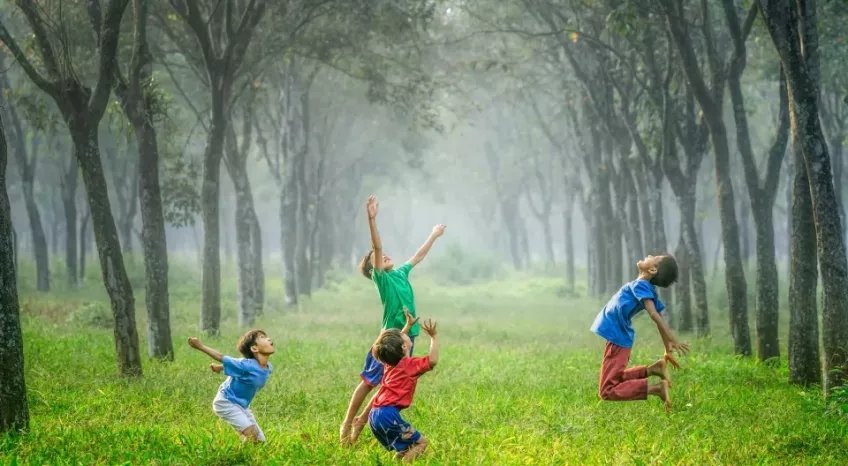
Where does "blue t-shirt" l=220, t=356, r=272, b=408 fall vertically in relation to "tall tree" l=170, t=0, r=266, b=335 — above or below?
below

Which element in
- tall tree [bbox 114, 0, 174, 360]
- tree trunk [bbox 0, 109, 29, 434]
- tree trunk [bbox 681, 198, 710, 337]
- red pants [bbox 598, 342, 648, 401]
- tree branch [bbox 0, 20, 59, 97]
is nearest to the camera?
tree trunk [bbox 0, 109, 29, 434]

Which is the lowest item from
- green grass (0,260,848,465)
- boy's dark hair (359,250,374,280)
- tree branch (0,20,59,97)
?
green grass (0,260,848,465)

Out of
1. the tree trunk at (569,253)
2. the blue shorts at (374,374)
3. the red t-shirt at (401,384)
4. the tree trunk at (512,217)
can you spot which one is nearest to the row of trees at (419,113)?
the tree trunk at (569,253)

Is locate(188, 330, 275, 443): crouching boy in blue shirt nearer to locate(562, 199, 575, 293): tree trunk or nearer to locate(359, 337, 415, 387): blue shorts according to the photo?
locate(359, 337, 415, 387): blue shorts

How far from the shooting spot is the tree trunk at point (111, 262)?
1061 cm

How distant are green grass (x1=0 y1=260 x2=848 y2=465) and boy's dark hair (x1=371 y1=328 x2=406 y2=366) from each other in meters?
0.78

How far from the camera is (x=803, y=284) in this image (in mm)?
9859

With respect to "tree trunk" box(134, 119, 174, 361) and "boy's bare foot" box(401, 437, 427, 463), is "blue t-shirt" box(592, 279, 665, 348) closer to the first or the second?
"boy's bare foot" box(401, 437, 427, 463)

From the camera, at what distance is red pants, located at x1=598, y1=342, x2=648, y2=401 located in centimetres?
826

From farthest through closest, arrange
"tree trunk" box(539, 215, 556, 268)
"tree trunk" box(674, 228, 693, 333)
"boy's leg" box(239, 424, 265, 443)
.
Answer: "tree trunk" box(539, 215, 556, 268) → "tree trunk" box(674, 228, 693, 333) → "boy's leg" box(239, 424, 265, 443)

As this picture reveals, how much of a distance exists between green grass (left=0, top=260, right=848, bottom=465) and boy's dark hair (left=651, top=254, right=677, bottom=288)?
141 centimetres

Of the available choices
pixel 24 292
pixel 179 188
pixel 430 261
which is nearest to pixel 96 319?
pixel 179 188

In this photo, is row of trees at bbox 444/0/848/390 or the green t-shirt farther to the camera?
row of trees at bbox 444/0/848/390

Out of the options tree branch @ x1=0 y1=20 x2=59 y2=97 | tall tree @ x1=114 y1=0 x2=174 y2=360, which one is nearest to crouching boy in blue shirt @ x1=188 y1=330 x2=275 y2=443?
tree branch @ x1=0 y1=20 x2=59 y2=97
